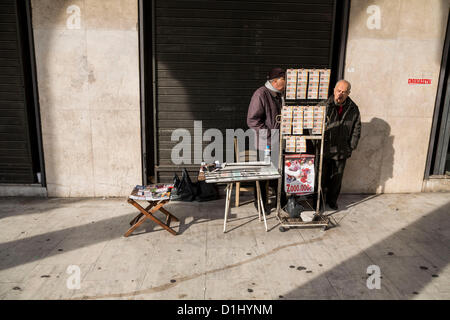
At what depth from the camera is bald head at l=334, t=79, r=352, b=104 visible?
501cm

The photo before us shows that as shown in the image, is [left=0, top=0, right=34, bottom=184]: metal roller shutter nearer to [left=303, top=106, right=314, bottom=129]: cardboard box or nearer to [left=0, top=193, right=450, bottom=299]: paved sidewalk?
[left=0, top=193, right=450, bottom=299]: paved sidewalk

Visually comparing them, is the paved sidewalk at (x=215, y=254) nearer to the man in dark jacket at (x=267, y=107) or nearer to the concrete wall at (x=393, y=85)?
the concrete wall at (x=393, y=85)

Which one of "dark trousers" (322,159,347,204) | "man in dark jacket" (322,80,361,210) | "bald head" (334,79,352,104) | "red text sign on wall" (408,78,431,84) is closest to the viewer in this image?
"bald head" (334,79,352,104)

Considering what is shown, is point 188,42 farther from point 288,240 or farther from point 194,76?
point 288,240

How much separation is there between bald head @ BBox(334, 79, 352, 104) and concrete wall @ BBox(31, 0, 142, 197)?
3.23m

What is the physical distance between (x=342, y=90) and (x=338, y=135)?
736 millimetres

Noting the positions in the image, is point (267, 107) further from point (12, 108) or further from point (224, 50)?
point (12, 108)

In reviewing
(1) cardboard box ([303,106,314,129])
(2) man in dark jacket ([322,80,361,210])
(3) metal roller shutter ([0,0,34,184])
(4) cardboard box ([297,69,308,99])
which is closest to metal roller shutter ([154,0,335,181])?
(2) man in dark jacket ([322,80,361,210])

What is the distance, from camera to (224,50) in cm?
595

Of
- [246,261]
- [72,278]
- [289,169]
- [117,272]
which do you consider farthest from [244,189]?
[72,278]

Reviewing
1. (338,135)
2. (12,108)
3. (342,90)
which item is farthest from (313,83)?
(12,108)

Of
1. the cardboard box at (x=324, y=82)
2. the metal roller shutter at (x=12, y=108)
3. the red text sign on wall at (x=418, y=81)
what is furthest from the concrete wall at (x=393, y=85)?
the metal roller shutter at (x=12, y=108)

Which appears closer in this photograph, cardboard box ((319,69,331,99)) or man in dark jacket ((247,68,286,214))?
cardboard box ((319,69,331,99))
